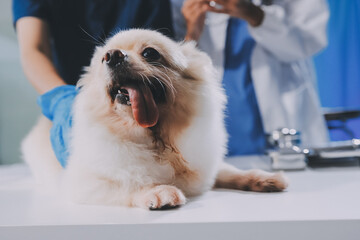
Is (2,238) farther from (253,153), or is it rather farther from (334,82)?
(334,82)

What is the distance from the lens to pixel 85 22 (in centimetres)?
174

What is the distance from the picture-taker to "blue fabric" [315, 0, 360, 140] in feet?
8.05

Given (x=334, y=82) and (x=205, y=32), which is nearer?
(x=205, y=32)

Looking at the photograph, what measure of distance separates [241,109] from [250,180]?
1.11 metres

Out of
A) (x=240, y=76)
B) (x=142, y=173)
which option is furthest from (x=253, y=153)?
(x=142, y=173)

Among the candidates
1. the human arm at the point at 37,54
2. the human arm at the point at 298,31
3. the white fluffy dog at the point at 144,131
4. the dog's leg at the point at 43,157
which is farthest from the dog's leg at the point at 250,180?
the human arm at the point at 298,31

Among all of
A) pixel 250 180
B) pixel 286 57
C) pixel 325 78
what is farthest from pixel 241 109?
pixel 250 180

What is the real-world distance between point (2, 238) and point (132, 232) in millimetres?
256

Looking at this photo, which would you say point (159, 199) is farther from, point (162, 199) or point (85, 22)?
point (85, 22)

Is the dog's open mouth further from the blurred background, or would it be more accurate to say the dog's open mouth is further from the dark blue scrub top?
the blurred background

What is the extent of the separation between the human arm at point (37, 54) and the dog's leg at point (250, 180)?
0.84 meters

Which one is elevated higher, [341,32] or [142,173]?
[341,32]

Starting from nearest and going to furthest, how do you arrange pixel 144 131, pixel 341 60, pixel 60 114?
pixel 144 131, pixel 60 114, pixel 341 60

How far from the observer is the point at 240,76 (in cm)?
203
